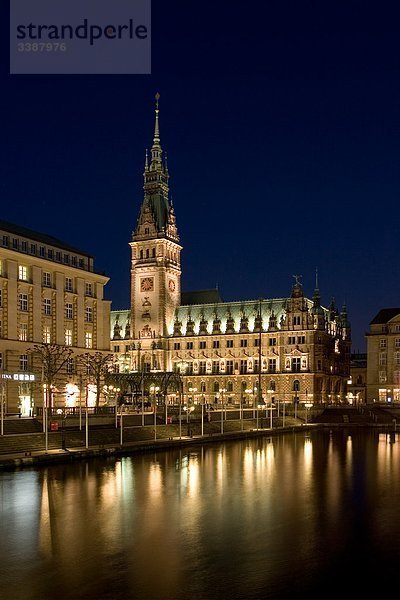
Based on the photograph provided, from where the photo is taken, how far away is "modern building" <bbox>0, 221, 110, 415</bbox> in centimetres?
9581

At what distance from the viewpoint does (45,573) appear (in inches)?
1035

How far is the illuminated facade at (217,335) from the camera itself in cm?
17338

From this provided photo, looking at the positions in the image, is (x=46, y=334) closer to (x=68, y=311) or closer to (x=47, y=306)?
(x=47, y=306)

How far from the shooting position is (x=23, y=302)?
101 meters

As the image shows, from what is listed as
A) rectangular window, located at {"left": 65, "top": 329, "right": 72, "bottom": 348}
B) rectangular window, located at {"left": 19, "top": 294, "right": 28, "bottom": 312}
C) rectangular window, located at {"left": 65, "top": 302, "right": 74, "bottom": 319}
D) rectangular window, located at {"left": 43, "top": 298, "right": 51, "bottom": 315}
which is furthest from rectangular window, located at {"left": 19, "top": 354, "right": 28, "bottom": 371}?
rectangular window, located at {"left": 65, "top": 302, "right": 74, "bottom": 319}

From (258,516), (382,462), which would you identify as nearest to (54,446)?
(382,462)

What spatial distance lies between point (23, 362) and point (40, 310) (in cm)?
864

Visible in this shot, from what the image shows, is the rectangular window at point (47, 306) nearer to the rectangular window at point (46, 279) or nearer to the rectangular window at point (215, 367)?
the rectangular window at point (46, 279)

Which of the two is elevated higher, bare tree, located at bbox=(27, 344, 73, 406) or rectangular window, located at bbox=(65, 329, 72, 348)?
rectangular window, located at bbox=(65, 329, 72, 348)

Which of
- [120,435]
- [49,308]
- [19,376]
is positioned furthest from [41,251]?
[120,435]

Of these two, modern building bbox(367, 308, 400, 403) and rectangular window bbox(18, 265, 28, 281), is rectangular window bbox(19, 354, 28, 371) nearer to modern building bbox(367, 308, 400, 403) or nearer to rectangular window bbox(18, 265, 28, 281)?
→ rectangular window bbox(18, 265, 28, 281)

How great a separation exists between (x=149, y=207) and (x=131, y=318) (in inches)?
1173

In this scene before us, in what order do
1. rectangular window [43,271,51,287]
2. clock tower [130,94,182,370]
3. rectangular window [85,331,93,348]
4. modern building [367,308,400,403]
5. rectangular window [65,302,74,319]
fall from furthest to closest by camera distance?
clock tower [130,94,182,370] < modern building [367,308,400,403] < rectangular window [85,331,93,348] < rectangular window [65,302,74,319] < rectangular window [43,271,51,287]

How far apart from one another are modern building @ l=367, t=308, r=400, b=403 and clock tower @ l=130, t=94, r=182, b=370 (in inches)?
2081
